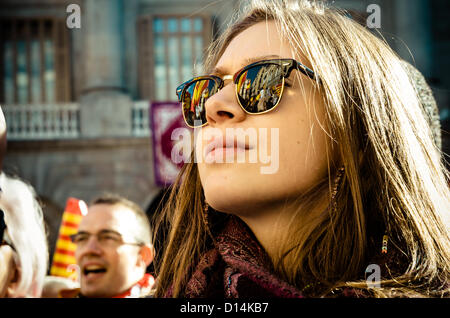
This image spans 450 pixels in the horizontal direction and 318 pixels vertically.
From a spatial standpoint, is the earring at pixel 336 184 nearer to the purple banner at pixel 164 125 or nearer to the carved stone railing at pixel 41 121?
the purple banner at pixel 164 125

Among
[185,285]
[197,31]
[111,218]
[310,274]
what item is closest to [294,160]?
[310,274]

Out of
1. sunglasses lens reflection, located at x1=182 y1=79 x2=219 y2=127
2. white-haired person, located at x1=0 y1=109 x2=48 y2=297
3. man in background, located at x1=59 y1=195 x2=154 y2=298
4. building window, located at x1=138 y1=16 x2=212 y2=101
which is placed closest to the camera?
sunglasses lens reflection, located at x1=182 y1=79 x2=219 y2=127

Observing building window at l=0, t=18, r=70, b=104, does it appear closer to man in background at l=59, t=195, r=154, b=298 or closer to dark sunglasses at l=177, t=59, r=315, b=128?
man in background at l=59, t=195, r=154, b=298

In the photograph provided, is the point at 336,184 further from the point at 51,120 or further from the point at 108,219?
the point at 51,120

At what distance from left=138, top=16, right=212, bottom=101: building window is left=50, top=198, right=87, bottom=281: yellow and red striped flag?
21.4 feet

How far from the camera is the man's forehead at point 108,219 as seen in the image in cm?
253

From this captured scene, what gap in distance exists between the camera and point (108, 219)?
2.58 meters

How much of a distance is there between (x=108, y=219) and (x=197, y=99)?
1.39m

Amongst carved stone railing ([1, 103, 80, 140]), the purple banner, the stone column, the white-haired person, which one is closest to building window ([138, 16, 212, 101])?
the stone column

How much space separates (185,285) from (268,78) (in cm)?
56

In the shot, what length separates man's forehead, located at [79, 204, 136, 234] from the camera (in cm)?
253

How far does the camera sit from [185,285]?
1.33m

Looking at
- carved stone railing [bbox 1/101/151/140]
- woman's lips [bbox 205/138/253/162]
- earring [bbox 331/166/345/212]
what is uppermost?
carved stone railing [bbox 1/101/151/140]
